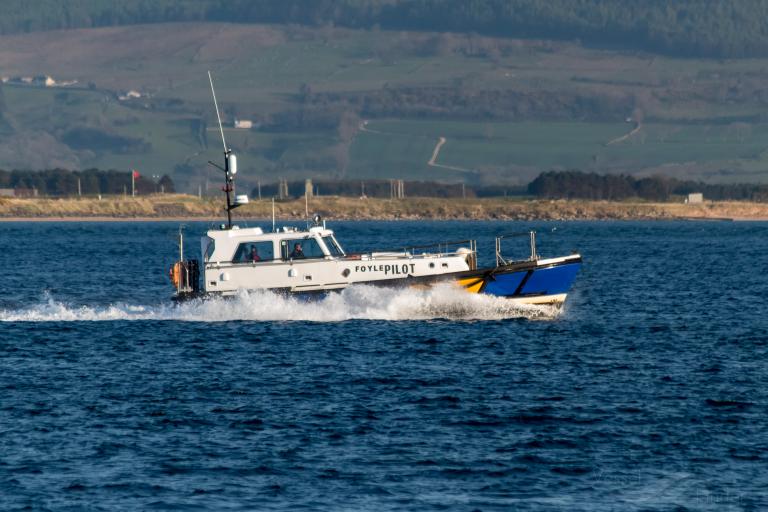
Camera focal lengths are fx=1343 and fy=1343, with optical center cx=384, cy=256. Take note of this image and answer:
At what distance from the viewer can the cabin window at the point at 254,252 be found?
39188mm

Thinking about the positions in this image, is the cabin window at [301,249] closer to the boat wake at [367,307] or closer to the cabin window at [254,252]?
the cabin window at [254,252]

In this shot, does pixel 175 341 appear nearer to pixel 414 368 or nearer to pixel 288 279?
pixel 288 279

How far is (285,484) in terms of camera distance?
69.1 feet

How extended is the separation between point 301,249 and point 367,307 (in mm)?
2577

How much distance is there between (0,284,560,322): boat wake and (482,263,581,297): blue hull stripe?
→ 1.37 feet

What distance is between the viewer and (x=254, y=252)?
129 feet

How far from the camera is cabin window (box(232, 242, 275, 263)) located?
39188 mm

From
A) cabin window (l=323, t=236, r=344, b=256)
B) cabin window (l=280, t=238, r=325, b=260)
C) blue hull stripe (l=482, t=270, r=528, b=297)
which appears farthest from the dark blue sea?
cabin window (l=280, t=238, r=325, b=260)

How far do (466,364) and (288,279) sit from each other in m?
8.27

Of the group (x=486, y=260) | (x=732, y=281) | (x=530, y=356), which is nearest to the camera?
(x=530, y=356)

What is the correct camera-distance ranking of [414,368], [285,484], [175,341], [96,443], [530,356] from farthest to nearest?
[175,341] → [530,356] → [414,368] → [96,443] → [285,484]

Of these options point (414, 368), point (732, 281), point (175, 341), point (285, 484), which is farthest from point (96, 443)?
point (732, 281)

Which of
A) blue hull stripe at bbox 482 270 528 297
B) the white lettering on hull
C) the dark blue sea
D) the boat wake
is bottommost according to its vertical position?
the dark blue sea

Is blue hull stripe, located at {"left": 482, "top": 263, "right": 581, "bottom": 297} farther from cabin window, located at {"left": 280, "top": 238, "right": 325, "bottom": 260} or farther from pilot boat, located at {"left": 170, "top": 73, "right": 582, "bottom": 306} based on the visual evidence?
cabin window, located at {"left": 280, "top": 238, "right": 325, "bottom": 260}
